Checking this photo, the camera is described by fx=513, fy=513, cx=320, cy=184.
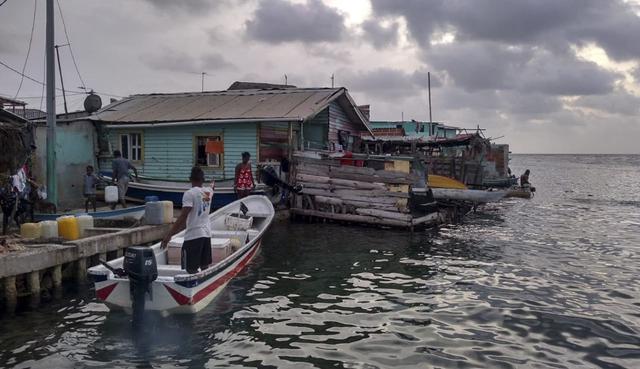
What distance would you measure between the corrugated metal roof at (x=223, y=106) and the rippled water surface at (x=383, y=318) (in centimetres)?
599

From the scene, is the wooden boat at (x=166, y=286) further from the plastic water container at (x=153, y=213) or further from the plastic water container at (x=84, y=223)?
the plastic water container at (x=153, y=213)

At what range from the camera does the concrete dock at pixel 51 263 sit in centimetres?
876

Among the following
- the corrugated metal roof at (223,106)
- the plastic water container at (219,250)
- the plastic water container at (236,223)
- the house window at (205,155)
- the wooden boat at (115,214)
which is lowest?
the plastic water container at (219,250)

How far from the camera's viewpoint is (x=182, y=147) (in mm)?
19500

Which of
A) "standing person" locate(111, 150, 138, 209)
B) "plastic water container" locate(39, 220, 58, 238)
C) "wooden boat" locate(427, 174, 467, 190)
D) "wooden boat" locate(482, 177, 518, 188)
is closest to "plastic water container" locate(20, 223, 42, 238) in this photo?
"plastic water container" locate(39, 220, 58, 238)

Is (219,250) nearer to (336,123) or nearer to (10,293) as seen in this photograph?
(10,293)

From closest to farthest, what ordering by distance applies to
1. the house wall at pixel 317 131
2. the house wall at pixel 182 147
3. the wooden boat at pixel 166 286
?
the wooden boat at pixel 166 286
the house wall at pixel 182 147
the house wall at pixel 317 131

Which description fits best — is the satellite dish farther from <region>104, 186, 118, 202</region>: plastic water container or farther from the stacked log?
the stacked log

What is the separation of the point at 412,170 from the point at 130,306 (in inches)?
473

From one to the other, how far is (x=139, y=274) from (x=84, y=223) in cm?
539

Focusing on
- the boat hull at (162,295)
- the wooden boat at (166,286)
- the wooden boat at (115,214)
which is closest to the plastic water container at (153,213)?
the wooden boat at (115,214)


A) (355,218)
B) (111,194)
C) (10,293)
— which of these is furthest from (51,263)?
Result: (355,218)

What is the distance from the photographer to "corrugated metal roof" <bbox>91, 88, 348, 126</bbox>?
61.0ft

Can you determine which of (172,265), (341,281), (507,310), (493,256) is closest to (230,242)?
(172,265)
